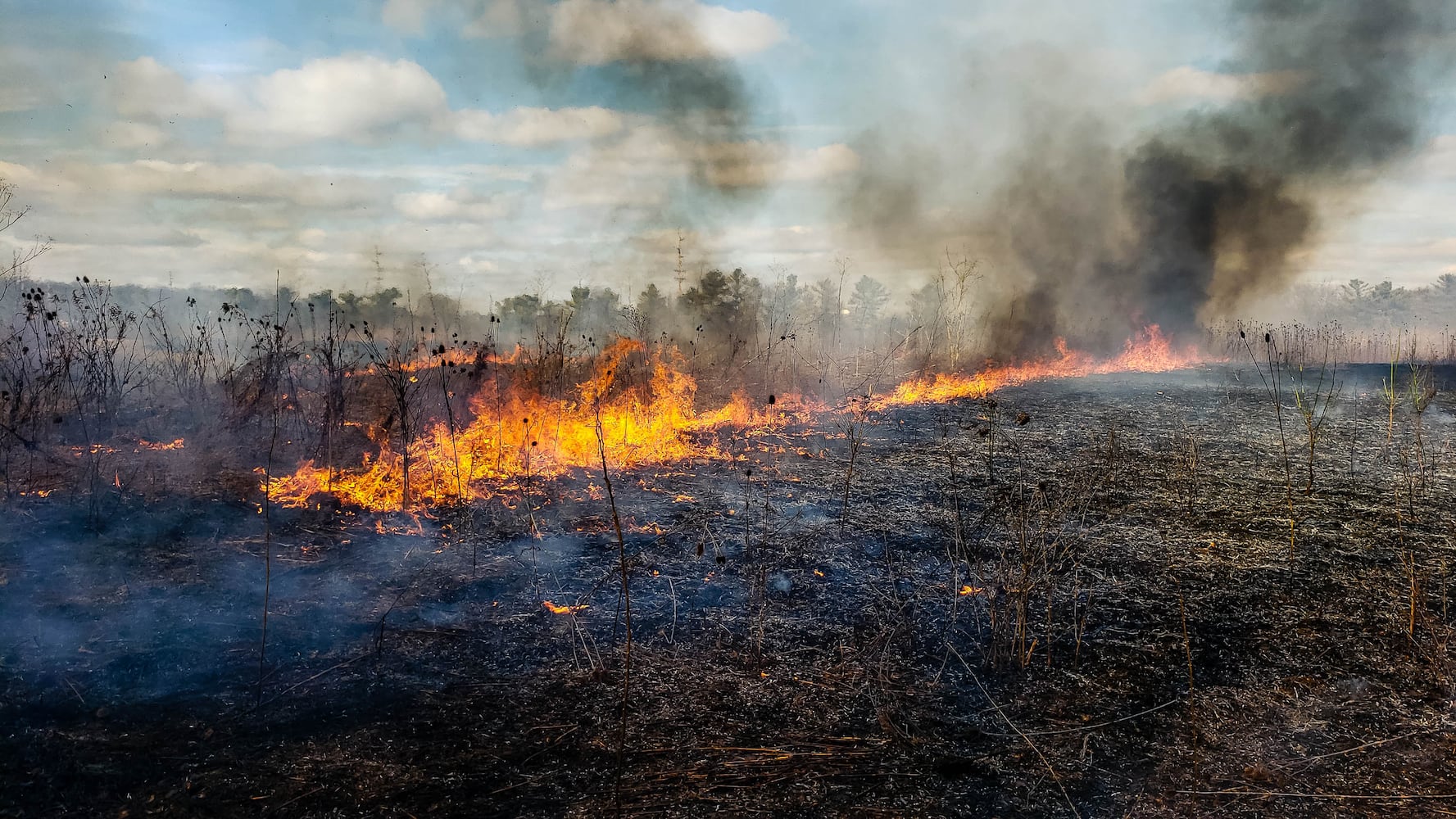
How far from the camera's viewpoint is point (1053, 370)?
19750mm

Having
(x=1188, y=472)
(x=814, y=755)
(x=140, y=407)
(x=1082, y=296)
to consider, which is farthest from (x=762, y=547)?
(x=1082, y=296)

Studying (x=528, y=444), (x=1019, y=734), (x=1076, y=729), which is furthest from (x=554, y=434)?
(x=1076, y=729)

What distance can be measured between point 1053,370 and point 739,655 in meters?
17.9

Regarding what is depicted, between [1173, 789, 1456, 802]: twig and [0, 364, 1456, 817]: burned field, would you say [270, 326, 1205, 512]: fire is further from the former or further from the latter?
[1173, 789, 1456, 802]: twig

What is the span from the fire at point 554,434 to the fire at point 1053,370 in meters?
0.11

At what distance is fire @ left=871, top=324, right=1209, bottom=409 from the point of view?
13953 millimetres

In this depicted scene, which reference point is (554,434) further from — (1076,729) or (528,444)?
(1076,729)

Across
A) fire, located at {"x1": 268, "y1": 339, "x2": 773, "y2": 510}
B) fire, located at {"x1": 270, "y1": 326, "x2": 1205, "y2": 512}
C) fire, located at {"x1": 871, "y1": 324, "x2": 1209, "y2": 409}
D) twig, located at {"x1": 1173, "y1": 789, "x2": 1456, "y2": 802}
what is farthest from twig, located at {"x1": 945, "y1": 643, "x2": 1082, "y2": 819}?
fire, located at {"x1": 871, "y1": 324, "x2": 1209, "y2": 409}

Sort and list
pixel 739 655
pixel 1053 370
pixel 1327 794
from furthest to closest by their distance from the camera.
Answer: pixel 1053 370 < pixel 739 655 < pixel 1327 794

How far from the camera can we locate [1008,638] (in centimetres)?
445

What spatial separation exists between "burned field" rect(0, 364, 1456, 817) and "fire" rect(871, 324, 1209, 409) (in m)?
6.30

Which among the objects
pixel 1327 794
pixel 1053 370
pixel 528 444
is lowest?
pixel 1327 794

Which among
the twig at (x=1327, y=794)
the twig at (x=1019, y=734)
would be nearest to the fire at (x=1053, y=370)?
the twig at (x=1019, y=734)

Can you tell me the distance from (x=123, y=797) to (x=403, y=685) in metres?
1.19
